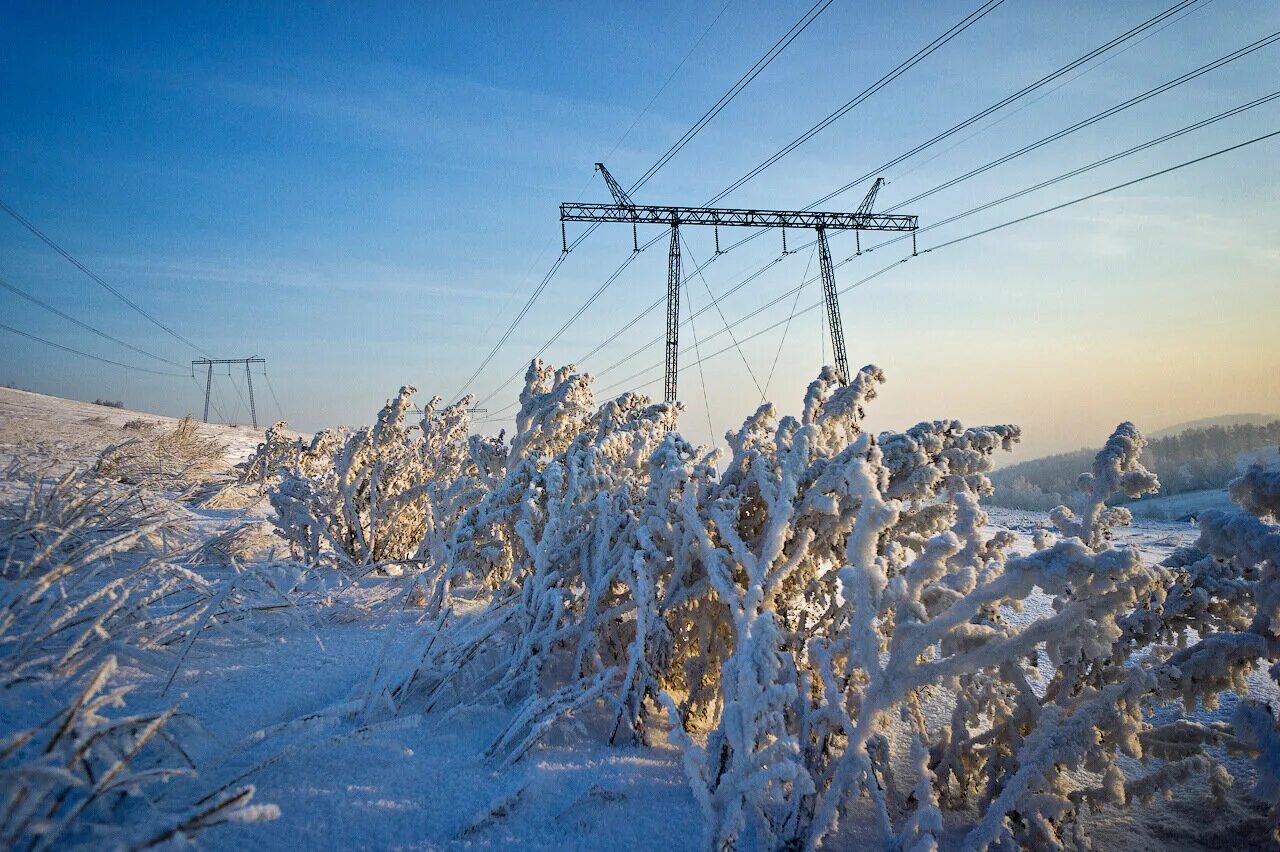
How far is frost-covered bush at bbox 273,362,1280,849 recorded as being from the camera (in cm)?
125

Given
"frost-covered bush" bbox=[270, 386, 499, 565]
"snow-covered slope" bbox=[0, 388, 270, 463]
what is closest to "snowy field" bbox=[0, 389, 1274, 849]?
"frost-covered bush" bbox=[270, 386, 499, 565]

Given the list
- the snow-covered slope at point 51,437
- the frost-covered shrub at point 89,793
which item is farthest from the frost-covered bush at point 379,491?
the frost-covered shrub at point 89,793

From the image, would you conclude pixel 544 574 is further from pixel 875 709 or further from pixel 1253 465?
pixel 1253 465

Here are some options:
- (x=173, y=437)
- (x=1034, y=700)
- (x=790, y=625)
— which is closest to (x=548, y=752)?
(x=790, y=625)

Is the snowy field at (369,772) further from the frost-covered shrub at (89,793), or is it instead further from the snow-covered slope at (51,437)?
the snow-covered slope at (51,437)

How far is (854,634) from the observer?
4.35 feet

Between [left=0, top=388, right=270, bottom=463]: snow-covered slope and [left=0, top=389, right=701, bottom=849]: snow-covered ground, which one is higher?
[left=0, top=388, right=270, bottom=463]: snow-covered slope

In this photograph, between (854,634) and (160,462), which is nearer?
(854,634)

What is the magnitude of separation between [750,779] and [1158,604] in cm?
127

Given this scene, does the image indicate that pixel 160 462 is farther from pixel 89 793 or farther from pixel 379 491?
pixel 89 793

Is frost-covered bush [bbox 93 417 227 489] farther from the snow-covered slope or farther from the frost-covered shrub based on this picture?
the frost-covered shrub

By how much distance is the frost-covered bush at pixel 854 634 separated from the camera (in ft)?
4.12

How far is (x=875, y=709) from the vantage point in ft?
4.12

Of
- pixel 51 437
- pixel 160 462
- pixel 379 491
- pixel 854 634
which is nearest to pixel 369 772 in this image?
pixel 854 634
